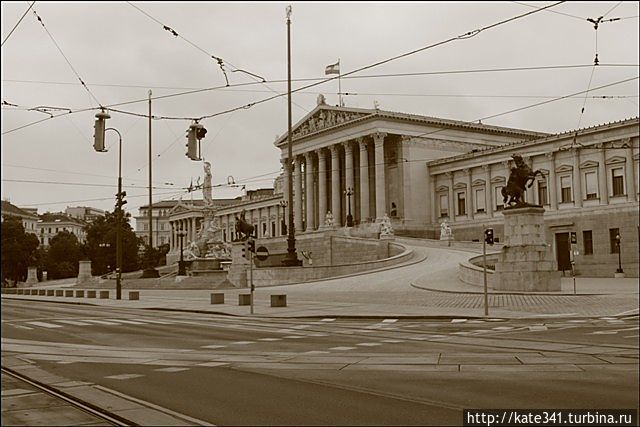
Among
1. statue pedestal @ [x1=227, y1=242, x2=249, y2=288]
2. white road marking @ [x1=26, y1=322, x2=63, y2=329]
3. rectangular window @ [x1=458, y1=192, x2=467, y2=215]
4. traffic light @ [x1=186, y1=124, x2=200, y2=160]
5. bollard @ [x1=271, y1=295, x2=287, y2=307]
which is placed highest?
rectangular window @ [x1=458, y1=192, x2=467, y2=215]

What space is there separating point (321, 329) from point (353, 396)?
12.5 meters

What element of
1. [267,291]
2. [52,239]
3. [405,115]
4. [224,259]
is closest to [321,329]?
[267,291]

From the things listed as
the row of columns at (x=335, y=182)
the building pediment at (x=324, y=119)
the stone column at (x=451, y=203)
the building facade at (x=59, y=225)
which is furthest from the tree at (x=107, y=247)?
the stone column at (x=451, y=203)

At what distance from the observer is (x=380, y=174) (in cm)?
9394

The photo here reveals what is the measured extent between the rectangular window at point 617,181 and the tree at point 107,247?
61.2m

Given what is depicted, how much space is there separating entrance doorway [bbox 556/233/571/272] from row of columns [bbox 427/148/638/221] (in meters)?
3.81

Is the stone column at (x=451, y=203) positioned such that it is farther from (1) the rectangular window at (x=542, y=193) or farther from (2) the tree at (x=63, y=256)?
(2) the tree at (x=63, y=256)

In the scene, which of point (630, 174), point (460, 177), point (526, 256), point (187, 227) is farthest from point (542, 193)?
point (187, 227)

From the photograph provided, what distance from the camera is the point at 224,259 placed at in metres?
69.4

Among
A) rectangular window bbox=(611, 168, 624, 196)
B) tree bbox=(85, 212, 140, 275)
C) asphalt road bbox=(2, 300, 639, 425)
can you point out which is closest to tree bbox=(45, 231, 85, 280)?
tree bbox=(85, 212, 140, 275)

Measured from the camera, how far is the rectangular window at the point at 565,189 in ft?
252

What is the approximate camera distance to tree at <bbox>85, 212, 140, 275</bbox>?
96875 millimetres

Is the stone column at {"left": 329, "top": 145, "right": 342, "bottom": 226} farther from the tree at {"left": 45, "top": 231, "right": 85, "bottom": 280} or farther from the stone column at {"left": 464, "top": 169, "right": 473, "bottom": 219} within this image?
the tree at {"left": 45, "top": 231, "right": 85, "bottom": 280}

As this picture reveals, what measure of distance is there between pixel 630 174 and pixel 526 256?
4096cm
